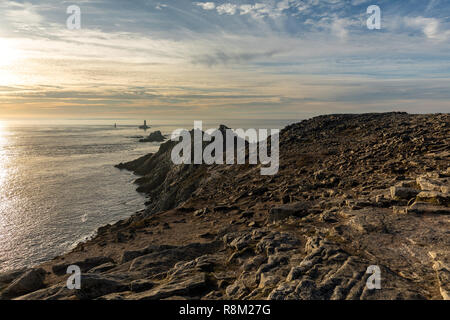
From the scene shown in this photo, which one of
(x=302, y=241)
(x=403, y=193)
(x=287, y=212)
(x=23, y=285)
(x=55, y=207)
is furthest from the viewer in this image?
(x=55, y=207)

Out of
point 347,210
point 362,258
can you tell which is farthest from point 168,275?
point 347,210

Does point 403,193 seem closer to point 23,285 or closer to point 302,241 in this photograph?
point 302,241

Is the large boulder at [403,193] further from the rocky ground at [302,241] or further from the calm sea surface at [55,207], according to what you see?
the calm sea surface at [55,207]

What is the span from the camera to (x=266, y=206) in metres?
18.5

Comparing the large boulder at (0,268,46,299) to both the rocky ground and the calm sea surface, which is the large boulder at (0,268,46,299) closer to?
the rocky ground

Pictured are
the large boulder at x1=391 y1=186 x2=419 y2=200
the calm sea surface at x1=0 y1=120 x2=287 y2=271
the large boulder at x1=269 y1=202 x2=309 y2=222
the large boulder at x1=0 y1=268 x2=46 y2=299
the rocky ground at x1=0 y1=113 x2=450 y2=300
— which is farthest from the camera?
the calm sea surface at x1=0 y1=120 x2=287 y2=271

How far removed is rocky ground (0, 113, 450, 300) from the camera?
7.75 metres

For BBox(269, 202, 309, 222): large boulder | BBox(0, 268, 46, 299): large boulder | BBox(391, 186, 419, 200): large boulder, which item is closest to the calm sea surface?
BBox(0, 268, 46, 299): large boulder

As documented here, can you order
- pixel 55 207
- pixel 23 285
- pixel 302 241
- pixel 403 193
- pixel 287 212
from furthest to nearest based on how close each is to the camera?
1. pixel 55 207
2. pixel 287 212
3. pixel 403 193
4. pixel 23 285
5. pixel 302 241

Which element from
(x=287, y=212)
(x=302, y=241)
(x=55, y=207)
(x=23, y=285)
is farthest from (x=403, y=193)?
(x=55, y=207)

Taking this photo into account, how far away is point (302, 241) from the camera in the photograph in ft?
35.4

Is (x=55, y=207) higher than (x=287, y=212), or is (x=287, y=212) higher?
(x=287, y=212)

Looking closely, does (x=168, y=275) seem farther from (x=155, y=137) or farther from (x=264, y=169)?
(x=155, y=137)
